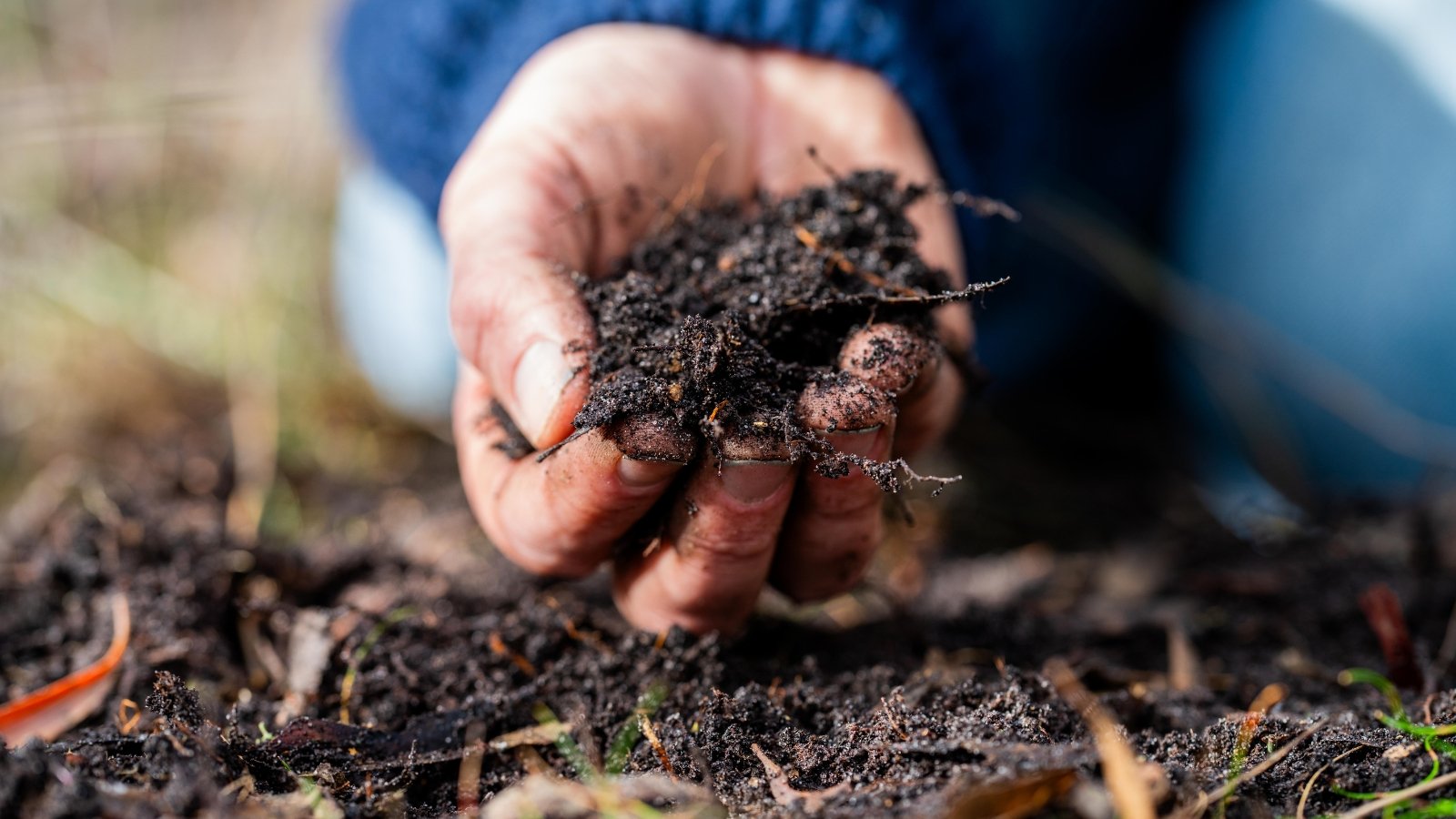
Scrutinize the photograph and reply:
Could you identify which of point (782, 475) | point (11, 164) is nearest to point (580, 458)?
point (782, 475)

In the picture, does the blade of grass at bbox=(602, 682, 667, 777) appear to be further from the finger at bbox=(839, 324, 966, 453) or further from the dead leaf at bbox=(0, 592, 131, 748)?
the dead leaf at bbox=(0, 592, 131, 748)

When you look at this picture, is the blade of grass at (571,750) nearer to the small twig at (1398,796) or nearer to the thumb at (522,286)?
the thumb at (522,286)

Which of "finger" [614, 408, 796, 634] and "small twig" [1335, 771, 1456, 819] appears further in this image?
"finger" [614, 408, 796, 634]

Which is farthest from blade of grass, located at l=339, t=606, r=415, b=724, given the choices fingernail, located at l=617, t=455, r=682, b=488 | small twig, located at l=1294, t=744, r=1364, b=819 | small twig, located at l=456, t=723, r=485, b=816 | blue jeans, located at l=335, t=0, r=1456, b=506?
blue jeans, located at l=335, t=0, r=1456, b=506

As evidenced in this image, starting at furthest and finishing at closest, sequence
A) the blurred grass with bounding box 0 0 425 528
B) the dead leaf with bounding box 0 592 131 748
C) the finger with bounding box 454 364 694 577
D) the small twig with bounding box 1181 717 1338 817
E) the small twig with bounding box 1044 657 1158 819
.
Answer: the blurred grass with bounding box 0 0 425 528 → the dead leaf with bounding box 0 592 131 748 → the finger with bounding box 454 364 694 577 → the small twig with bounding box 1181 717 1338 817 → the small twig with bounding box 1044 657 1158 819

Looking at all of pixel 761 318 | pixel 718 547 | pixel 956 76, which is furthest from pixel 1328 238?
pixel 718 547

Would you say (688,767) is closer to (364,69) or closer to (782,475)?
(782,475)

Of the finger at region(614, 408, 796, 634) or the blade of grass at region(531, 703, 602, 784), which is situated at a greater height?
the finger at region(614, 408, 796, 634)
